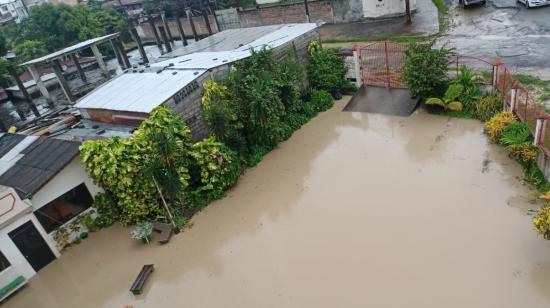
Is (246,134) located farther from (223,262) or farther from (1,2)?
(1,2)

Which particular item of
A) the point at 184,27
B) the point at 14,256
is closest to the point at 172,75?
the point at 14,256

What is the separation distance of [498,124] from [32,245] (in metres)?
12.3

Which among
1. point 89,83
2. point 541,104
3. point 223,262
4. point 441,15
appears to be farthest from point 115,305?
point 441,15

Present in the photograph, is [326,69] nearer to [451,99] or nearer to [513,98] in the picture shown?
[451,99]

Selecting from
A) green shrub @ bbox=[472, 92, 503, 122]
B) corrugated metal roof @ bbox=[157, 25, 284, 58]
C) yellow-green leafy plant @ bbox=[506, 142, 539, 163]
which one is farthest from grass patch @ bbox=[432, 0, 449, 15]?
yellow-green leafy plant @ bbox=[506, 142, 539, 163]

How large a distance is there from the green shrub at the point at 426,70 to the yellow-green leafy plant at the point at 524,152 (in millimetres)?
3466

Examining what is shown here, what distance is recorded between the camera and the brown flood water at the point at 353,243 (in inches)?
294

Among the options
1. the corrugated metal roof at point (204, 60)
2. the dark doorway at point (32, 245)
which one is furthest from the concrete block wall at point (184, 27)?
the dark doorway at point (32, 245)

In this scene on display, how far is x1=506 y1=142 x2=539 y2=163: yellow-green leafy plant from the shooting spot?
948cm

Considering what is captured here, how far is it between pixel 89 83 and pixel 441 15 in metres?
18.3

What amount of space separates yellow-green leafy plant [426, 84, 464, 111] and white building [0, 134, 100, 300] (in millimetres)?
10322

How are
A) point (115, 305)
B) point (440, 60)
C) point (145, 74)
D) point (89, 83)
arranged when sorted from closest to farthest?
point (115, 305)
point (440, 60)
point (145, 74)
point (89, 83)

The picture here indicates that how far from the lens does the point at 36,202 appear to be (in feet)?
32.5

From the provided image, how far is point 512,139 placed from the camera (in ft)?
32.7
